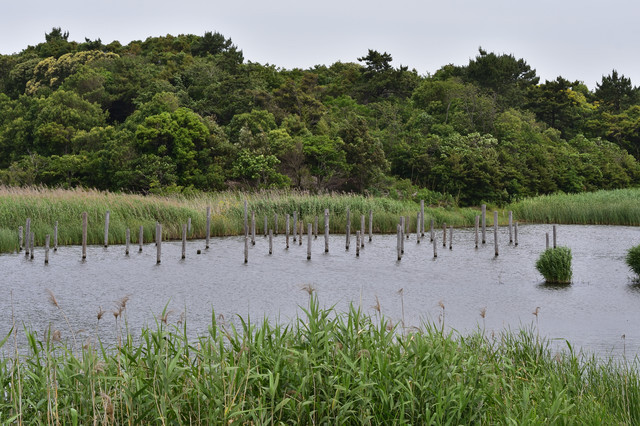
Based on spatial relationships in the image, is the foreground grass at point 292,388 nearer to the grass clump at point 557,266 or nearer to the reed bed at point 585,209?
the grass clump at point 557,266

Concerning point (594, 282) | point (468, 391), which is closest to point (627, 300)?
point (594, 282)

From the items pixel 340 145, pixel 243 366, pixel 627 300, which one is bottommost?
pixel 627 300

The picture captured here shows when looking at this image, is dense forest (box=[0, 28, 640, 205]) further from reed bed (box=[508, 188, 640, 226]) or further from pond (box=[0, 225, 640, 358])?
pond (box=[0, 225, 640, 358])

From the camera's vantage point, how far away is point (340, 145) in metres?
44.7

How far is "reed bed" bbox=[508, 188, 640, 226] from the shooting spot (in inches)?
1528

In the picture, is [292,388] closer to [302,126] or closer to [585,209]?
[585,209]

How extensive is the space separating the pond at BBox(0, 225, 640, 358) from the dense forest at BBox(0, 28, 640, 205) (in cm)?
1381

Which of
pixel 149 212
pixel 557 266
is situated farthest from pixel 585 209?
pixel 149 212

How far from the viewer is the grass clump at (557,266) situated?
2017 cm

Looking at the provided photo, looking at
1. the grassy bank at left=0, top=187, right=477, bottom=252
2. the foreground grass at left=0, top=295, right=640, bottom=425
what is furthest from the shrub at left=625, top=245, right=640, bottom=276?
the grassy bank at left=0, top=187, right=477, bottom=252

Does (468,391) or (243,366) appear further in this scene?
(468,391)

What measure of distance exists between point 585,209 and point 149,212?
25023 millimetres

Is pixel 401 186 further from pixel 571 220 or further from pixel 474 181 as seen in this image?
pixel 571 220

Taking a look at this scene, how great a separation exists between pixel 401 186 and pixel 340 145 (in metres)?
5.24
